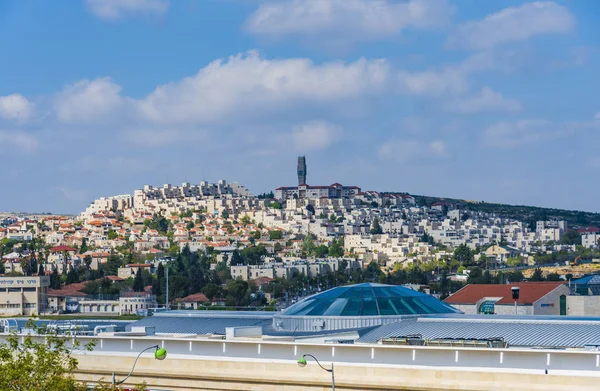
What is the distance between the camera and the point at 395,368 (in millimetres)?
27656

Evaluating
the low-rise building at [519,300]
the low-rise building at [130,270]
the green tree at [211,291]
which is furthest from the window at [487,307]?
the low-rise building at [130,270]

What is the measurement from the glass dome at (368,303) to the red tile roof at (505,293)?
5237cm

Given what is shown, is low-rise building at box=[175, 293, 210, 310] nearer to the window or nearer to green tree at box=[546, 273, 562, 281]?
green tree at box=[546, 273, 562, 281]

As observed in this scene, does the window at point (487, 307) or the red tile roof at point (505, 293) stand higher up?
the red tile roof at point (505, 293)

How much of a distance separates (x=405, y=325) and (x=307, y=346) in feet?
Answer: 19.3

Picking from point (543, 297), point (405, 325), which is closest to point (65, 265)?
point (543, 297)

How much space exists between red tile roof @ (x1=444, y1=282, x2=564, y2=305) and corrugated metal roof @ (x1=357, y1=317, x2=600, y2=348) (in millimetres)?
58181

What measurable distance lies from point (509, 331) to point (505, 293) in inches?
2544

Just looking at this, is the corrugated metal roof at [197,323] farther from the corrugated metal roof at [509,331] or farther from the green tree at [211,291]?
the green tree at [211,291]

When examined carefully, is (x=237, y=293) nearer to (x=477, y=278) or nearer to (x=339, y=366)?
(x=477, y=278)

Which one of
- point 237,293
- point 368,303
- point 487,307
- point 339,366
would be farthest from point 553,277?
point 339,366

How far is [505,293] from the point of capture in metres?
97.1

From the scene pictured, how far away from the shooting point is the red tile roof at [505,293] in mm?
93250

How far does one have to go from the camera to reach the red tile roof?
306 ft
